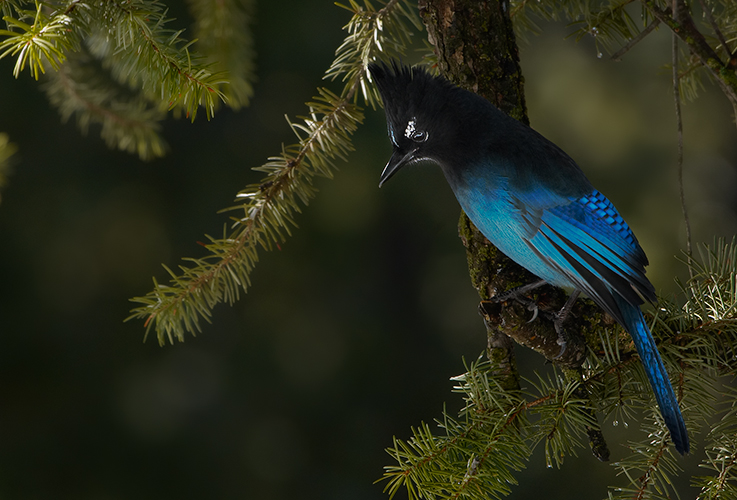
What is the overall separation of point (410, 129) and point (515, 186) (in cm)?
26

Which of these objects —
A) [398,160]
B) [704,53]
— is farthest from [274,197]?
[704,53]

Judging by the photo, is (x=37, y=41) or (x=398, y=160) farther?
(x=398, y=160)

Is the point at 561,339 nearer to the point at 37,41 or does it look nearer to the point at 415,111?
the point at 415,111

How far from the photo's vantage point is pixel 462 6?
1400mm

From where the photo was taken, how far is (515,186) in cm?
149

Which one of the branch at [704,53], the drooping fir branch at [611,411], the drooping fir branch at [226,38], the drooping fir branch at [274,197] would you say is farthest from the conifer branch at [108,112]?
the branch at [704,53]

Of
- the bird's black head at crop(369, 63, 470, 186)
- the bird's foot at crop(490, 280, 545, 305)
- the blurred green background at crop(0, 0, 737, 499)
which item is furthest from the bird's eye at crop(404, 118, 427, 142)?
the blurred green background at crop(0, 0, 737, 499)

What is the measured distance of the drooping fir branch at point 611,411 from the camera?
1.13m

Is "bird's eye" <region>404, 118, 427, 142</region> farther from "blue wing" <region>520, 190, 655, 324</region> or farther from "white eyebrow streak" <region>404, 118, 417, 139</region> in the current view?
"blue wing" <region>520, 190, 655, 324</region>

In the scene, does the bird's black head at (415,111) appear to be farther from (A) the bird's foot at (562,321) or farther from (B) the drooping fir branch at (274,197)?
(A) the bird's foot at (562,321)

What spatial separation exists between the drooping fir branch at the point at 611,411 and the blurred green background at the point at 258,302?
145cm

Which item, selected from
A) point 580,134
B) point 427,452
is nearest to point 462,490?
point 427,452

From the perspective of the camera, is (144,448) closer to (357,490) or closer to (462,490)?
(357,490)

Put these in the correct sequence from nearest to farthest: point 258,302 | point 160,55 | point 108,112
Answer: point 160,55 → point 108,112 → point 258,302
